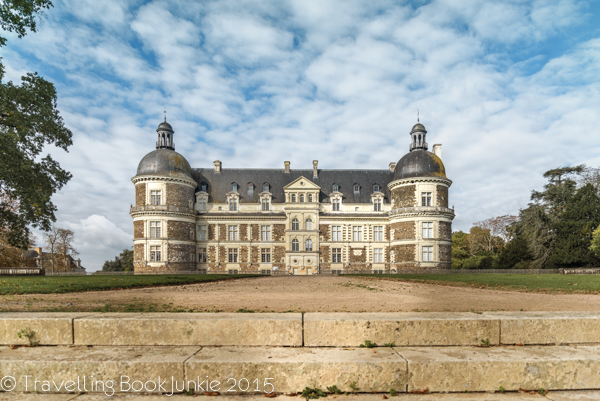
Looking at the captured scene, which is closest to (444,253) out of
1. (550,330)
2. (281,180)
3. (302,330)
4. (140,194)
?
(281,180)

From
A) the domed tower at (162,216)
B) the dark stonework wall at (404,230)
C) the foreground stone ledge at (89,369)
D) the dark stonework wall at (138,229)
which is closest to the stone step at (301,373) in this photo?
the foreground stone ledge at (89,369)

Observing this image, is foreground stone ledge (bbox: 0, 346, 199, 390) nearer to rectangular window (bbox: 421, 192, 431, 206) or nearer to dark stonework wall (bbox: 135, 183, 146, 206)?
dark stonework wall (bbox: 135, 183, 146, 206)

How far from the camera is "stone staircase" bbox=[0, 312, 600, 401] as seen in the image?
4031 mm

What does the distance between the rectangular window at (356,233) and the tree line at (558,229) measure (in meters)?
16.7

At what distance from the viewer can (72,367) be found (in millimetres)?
4109

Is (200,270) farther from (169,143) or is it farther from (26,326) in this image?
(26,326)

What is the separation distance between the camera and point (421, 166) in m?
43.6

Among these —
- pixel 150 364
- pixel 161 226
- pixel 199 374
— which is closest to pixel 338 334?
pixel 199 374

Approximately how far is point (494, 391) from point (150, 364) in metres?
3.91

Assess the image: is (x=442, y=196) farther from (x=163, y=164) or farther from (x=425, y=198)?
(x=163, y=164)

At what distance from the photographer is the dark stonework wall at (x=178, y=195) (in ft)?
143

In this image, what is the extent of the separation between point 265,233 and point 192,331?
42098 mm

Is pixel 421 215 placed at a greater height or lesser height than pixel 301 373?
greater

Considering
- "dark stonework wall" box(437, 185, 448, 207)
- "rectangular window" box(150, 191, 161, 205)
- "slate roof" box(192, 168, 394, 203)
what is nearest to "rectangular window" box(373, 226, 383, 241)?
"slate roof" box(192, 168, 394, 203)
